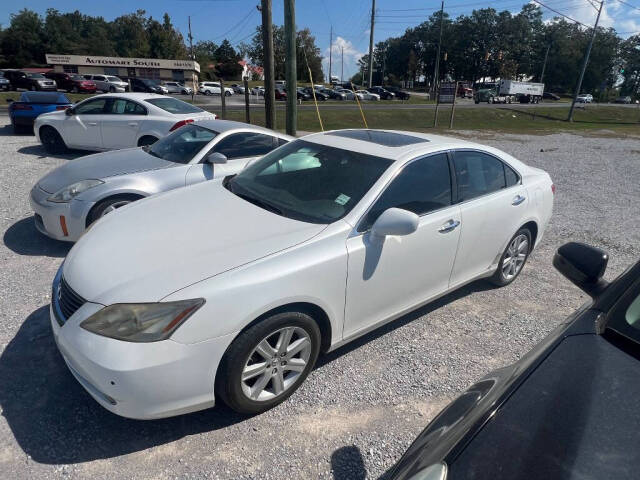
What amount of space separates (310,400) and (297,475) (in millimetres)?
552

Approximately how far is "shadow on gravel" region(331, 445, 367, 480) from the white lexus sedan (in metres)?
0.49

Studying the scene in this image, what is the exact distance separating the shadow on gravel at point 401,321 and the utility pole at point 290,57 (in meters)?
8.00

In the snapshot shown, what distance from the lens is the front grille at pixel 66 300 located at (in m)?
2.35

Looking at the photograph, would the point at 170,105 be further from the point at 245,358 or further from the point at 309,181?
the point at 245,358

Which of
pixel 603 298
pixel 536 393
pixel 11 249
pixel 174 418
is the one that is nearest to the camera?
pixel 536 393

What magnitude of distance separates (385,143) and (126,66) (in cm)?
6873

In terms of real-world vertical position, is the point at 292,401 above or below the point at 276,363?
→ below

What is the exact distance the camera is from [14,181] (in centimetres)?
722

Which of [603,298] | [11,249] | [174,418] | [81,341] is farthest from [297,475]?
[11,249]

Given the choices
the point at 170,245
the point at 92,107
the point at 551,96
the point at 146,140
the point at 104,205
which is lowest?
the point at 551,96

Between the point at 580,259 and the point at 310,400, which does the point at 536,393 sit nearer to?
the point at 580,259

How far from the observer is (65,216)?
4.32 metres

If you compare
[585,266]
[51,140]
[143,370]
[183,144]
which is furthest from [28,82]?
[585,266]

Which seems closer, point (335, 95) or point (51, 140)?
point (51, 140)
